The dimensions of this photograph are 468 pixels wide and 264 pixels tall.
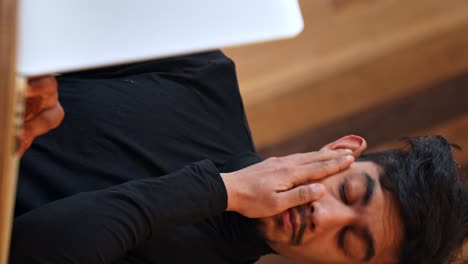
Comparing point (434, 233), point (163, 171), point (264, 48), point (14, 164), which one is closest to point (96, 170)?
point (163, 171)

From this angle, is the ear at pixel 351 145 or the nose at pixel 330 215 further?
the ear at pixel 351 145

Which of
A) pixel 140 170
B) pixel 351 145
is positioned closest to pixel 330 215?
pixel 351 145

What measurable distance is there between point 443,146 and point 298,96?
67cm

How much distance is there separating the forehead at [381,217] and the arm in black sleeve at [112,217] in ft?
0.95

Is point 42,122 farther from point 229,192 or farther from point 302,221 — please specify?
point 302,221

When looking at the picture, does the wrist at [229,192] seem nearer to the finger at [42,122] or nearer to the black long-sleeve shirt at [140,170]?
the black long-sleeve shirt at [140,170]

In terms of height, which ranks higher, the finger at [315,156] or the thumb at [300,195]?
the finger at [315,156]

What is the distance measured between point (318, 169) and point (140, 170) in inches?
12.8

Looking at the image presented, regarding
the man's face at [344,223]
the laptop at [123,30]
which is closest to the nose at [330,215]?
the man's face at [344,223]

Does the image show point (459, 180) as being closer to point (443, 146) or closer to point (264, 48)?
point (443, 146)

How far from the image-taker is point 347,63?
1.83 m

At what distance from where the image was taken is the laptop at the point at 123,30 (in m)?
0.59

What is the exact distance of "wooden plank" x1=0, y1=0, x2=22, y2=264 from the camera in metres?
0.54

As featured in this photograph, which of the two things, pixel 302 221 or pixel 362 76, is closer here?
pixel 302 221
